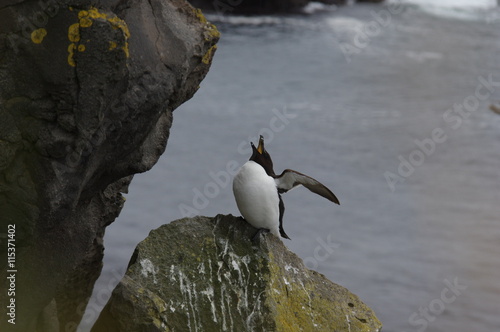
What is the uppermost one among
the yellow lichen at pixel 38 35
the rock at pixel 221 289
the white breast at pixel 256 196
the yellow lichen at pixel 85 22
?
the yellow lichen at pixel 85 22

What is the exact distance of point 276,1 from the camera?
94.1ft

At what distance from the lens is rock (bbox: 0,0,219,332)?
18.5ft

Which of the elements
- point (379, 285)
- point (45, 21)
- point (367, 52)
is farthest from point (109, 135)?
point (367, 52)

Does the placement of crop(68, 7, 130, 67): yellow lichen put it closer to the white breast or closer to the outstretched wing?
the white breast

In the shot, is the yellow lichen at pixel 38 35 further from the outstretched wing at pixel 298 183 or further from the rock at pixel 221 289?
the outstretched wing at pixel 298 183

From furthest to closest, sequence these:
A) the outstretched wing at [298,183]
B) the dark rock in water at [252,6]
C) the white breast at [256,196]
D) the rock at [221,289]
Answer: the dark rock in water at [252,6]
the outstretched wing at [298,183]
the white breast at [256,196]
the rock at [221,289]

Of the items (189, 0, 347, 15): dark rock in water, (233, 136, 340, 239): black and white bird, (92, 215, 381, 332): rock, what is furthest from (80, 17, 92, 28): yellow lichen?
(189, 0, 347, 15): dark rock in water

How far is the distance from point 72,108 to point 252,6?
23.5m

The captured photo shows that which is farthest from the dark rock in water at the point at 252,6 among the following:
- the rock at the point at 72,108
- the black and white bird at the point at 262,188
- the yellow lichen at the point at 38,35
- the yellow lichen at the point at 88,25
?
the yellow lichen at the point at 38,35

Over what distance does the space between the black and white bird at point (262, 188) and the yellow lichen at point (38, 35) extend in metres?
2.25

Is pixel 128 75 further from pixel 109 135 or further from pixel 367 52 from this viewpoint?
pixel 367 52

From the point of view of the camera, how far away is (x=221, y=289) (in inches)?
275

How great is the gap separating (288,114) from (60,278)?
1408 centimetres

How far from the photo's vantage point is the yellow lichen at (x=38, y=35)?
5582 millimetres
